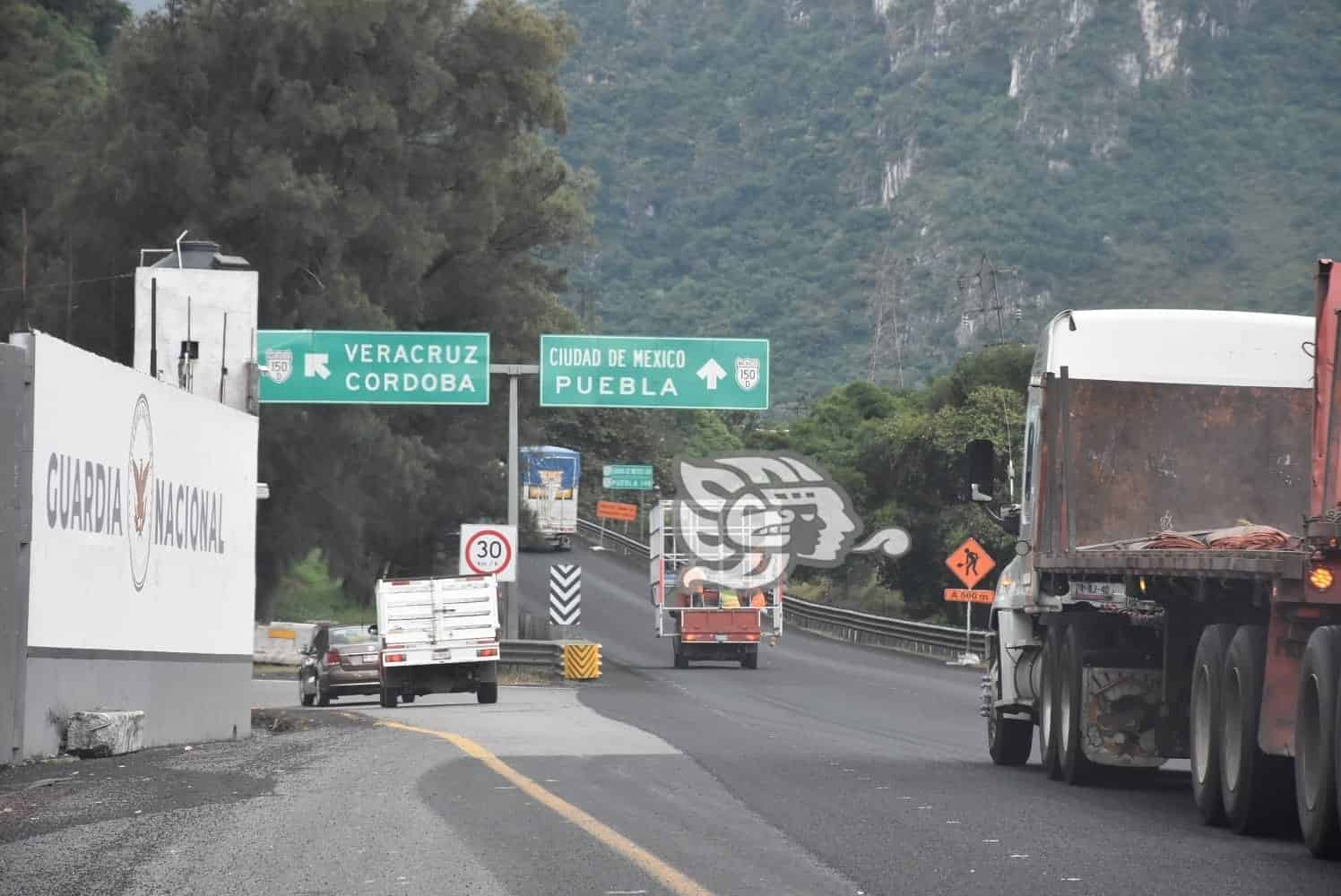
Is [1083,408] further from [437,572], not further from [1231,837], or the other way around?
[437,572]

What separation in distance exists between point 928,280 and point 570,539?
46028mm

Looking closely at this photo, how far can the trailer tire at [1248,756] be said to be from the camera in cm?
1155

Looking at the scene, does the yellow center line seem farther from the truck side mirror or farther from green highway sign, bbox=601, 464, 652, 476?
green highway sign, bbox=601, 464, 652, 476

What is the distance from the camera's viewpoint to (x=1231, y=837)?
11.7 meters

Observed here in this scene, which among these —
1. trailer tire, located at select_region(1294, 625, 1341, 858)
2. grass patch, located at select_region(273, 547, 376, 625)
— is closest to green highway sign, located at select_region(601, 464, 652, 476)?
grass patch, located at select_region(273, 547, 376, 625)

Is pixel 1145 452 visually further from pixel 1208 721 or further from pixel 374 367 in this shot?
pixel 374 367

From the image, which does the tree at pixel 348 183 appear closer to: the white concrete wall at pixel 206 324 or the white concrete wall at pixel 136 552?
the white concrete wall at pixel 206 324

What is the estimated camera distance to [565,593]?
43031mm

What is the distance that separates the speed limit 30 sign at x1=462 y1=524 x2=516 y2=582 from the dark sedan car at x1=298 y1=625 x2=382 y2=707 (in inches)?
125

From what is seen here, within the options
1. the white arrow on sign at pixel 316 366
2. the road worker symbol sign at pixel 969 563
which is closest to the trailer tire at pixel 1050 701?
the white arrow on sign at pixel 316 366

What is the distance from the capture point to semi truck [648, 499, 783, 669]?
45500 mm

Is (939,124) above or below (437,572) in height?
above

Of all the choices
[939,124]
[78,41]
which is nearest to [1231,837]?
[78,41]

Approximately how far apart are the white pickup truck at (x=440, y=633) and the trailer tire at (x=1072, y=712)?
18206mm
